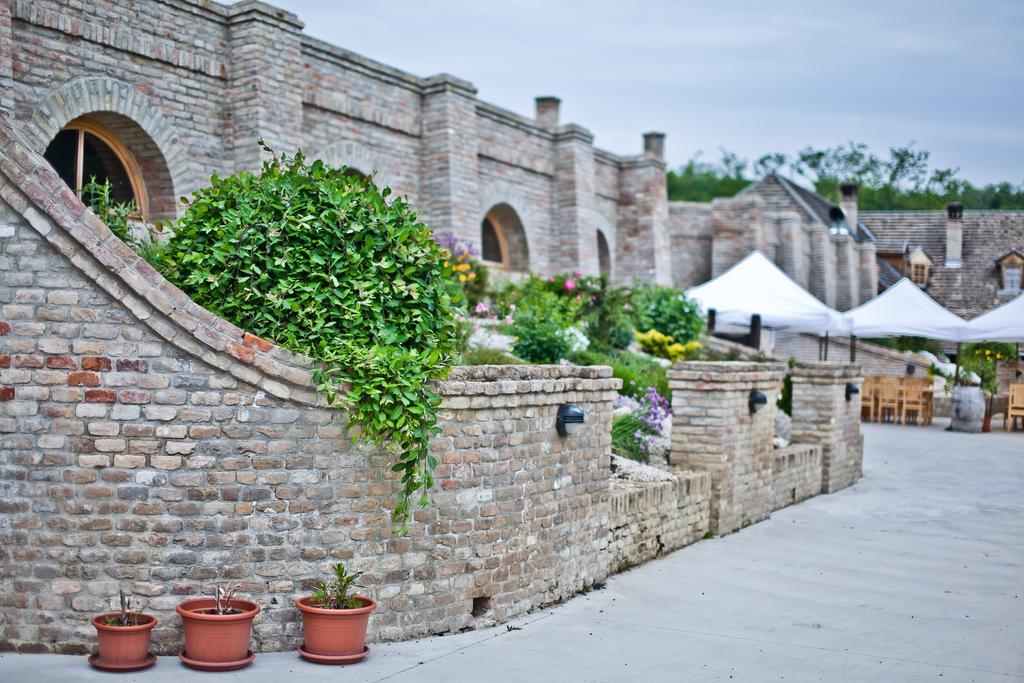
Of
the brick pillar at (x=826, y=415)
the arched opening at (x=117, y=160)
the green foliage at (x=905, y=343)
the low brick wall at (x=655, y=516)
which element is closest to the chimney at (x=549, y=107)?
the brick pillar at (x=826, y=415)

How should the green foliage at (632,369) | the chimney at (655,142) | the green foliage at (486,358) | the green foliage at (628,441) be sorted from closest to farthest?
1. the green foliage at (628,441)
2. the green foliage at (486,358)
3. the green foliage at (632,369)
4. the chimney at (655,142)

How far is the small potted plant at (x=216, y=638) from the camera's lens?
514 centimetres

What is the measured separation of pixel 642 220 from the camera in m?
24.2

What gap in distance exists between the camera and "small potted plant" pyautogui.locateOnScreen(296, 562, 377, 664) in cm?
540

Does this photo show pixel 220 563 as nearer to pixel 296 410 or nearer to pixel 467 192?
pixel 296 410

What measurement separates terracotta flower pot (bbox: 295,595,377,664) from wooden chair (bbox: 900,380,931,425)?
1750cm

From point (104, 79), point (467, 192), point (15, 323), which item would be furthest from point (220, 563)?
point (467, 192)

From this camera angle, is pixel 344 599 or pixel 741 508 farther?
pixel 741 508

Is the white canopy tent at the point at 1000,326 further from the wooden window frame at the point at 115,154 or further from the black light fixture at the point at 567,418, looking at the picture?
the wooden window frame at the point at 115,154

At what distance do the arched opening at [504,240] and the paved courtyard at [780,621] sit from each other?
34.7 ft

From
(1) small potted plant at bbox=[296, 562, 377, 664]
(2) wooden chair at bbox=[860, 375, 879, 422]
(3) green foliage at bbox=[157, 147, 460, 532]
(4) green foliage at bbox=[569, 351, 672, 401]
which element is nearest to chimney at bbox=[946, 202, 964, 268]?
(2) wooden chair at bbox=[860, 375, 879, 422]

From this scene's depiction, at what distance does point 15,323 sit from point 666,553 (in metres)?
5.60

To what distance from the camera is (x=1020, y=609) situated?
745cm

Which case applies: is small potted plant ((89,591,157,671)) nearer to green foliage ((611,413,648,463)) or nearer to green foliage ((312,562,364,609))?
green foliage ((312,562,364,609))
